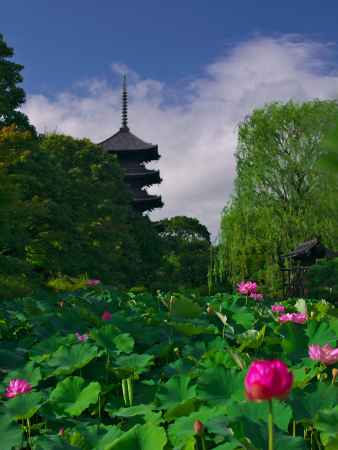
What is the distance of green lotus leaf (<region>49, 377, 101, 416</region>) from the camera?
6.19 feet

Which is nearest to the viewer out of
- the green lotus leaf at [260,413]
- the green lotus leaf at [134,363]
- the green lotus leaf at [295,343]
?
the green lotus leaf at [260,413]

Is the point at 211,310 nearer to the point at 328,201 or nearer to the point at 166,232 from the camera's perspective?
the point at 328,201

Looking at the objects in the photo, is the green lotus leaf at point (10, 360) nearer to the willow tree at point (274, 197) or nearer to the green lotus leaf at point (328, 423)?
the green lotus leaf at point (328, 423)

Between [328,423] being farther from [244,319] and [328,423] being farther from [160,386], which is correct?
[244,319]

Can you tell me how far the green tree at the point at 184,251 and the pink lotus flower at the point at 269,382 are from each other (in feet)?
77.1

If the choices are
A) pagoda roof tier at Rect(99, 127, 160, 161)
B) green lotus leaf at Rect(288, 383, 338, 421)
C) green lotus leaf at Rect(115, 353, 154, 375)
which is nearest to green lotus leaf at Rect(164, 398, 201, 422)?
green lotus leaf at Rect(288, 383, 338, 421)

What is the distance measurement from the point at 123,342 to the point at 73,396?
46 cm

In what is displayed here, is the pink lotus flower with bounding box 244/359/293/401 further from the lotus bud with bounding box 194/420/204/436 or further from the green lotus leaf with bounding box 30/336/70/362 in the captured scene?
the green lotus leaf with bounding box 30/336/70/362

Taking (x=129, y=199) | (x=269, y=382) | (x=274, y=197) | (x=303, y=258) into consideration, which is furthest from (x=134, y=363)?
(x=129, y=199)

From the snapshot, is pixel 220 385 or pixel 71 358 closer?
pixel 220 385

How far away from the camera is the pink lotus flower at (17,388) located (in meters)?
1.99

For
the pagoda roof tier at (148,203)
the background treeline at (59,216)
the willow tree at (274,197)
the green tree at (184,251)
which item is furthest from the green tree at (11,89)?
the pagoda roof tier at (148,203)

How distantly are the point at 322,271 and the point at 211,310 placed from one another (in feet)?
43.7

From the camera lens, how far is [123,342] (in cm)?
241
